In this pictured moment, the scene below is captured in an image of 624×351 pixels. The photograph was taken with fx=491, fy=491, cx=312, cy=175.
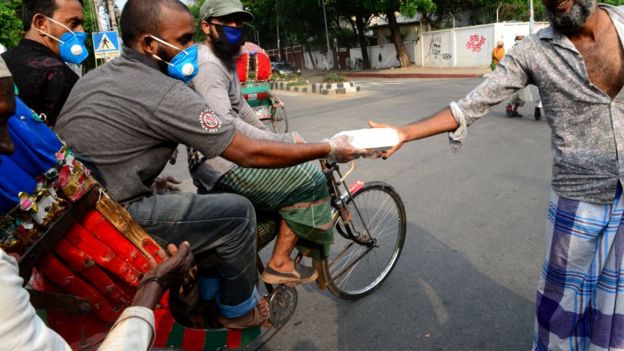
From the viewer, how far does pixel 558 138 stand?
6.21ft

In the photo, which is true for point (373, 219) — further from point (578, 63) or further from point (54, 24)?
point (54, 24)

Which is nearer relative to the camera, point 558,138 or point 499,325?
point 558,138

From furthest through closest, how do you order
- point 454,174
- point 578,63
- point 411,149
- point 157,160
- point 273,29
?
point 273,29 → point 411,149 → point 454,174 → point 157,160 → point 578,63

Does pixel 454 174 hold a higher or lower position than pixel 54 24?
lower

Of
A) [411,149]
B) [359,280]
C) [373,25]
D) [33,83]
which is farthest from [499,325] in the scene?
[373,25]

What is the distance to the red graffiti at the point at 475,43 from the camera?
23633 millimetres

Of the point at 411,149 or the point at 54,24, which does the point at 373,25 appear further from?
the point at 54,24

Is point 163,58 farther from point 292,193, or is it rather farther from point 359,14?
point 359,14

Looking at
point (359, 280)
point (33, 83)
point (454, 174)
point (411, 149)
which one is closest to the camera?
point (33, 83)

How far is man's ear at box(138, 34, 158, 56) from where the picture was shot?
75.2 inches

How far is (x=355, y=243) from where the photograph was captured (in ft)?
10.6

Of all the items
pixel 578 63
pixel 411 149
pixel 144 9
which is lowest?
pixel 411 149

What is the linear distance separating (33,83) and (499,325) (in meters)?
2.78

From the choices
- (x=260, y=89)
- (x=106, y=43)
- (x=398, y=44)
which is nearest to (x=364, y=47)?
(x=398, y=44)
